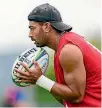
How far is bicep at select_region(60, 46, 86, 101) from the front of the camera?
5809 mm

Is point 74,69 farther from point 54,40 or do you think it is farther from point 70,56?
point 54,40

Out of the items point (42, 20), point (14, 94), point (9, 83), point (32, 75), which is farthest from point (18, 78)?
point (9, 83)

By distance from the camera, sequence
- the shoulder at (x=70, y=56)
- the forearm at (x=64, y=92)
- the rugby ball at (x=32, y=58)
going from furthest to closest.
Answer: the rugby ball at (x=32, y=58) < the forearm at (x=64, y=92) < the shoulder at (x=70, y=56)

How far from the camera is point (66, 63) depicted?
230 inches

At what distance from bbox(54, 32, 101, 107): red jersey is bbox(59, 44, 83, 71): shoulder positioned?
0.07 meters

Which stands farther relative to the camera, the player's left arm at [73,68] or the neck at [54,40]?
the neck at [54,40]

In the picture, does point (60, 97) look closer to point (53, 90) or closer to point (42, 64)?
point (53, 90)

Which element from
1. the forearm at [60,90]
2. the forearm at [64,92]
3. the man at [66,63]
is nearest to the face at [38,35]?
the man at [66,63]

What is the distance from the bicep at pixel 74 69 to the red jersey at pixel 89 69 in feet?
0.34

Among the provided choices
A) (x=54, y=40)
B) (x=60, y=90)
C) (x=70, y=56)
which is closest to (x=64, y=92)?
(x=60, y=90)

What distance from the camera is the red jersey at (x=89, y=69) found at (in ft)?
19.6

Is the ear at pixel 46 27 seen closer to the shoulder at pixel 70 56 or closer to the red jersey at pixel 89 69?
the red jersey at pixel 89 69

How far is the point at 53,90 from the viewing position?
19.9 ft

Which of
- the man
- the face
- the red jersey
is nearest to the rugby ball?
the man
